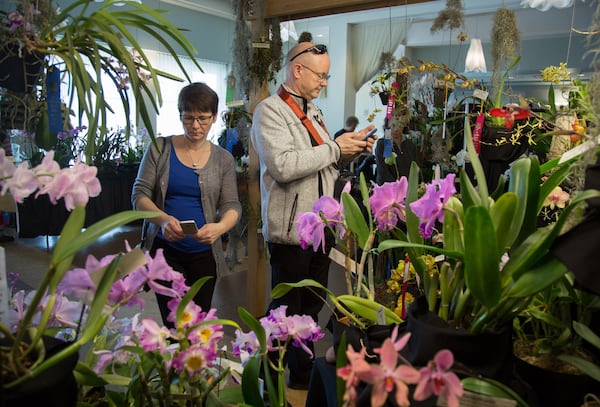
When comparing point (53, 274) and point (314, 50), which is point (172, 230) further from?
point (53, 274)

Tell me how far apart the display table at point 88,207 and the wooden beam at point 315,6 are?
2920 mm

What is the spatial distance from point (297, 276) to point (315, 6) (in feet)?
5.25

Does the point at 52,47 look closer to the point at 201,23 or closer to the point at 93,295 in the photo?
the point at 93,295

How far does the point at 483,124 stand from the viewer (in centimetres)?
242

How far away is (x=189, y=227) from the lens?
1.72 m

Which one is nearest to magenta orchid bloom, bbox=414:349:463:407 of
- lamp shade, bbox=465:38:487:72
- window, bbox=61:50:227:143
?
lamp shade, bbox=465:38:487:72

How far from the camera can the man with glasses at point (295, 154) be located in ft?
6.07

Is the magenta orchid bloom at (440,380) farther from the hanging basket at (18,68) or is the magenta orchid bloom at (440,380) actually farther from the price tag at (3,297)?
the hanging basket at (18,68)

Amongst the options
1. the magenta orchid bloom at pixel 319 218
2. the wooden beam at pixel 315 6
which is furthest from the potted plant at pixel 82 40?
the wooden beam at pixel 315 6

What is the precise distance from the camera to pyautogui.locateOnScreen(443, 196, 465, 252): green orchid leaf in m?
0.70

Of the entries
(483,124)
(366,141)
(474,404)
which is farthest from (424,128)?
(474,404)

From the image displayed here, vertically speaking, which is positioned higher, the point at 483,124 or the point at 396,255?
the point at 483,124

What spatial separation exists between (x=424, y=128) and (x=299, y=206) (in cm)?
130

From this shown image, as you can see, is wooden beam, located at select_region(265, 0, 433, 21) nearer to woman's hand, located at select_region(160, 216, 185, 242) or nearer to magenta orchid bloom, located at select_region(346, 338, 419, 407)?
woman's hand, located at select_region(160, 216, 185, 242)
